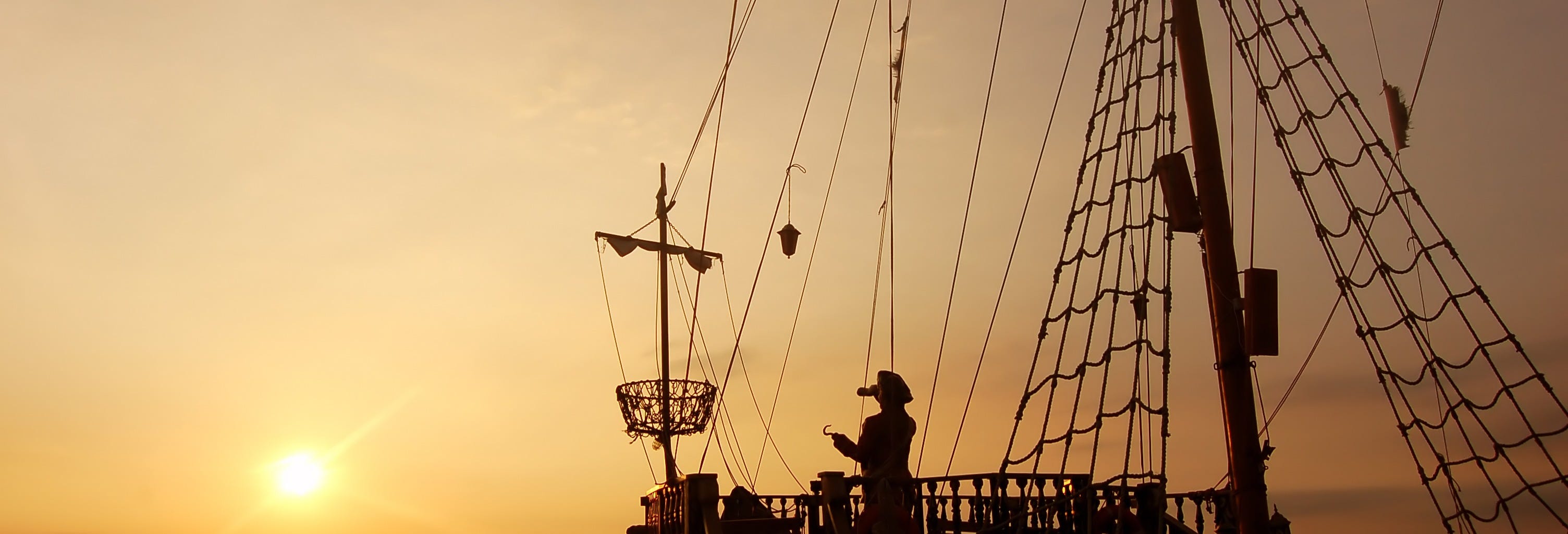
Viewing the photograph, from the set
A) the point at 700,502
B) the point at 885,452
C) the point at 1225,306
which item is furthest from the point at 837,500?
the point at 1225,306

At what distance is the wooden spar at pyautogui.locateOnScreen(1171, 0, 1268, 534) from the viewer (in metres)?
9.01

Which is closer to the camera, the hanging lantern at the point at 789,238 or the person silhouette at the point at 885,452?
the person silhouette at the point at 885,452

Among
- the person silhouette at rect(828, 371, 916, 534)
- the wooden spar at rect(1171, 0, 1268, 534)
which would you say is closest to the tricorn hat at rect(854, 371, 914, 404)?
the person silhouette at rect(828, 371, 916, 534)

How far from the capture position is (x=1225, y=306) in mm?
9297

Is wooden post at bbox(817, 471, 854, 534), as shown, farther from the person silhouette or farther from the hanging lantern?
the hanging lantern

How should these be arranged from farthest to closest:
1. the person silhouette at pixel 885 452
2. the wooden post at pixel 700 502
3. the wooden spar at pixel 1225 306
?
the wooden post at pixel 700 502, the person silhouette at pixel 885 452, the wooden spar at pixel 1225 306

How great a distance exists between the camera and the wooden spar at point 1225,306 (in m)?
9.01

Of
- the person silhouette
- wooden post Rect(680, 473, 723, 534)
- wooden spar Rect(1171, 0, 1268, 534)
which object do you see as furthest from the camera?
wooden post Rect(680, 473, 723, 534)

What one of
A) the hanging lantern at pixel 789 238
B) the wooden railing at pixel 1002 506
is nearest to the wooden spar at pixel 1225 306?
the wooden railing at pixel 1002 506

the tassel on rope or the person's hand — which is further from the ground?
the tassel on rope

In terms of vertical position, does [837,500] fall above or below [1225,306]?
below

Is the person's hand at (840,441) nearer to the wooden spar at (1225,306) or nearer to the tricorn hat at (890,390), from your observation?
the tricorn hat at (890,390)

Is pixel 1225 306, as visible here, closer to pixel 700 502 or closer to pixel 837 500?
pixel 837 500

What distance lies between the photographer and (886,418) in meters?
10.6
